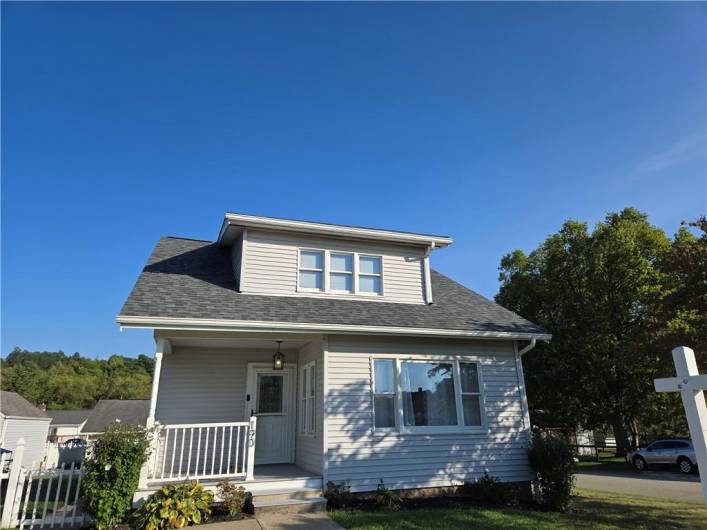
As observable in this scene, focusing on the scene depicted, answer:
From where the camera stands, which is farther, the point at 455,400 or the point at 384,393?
the point at 455,400

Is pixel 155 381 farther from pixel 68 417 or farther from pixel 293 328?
pixel 68 417

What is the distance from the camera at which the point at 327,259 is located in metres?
11.3

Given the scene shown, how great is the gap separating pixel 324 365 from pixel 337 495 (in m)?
2.50

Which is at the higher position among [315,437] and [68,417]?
[315,437]

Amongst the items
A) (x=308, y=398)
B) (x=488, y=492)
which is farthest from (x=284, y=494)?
(x=488, y=492)

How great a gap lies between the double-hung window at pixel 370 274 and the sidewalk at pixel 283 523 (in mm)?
5521

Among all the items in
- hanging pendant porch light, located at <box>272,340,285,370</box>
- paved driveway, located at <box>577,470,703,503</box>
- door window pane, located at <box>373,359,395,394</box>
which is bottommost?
paved driveway, located at <box>577,470,703,503</box>

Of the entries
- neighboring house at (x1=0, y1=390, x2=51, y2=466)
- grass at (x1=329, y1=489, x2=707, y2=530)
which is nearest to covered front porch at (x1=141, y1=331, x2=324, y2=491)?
grass at (x1=329, y1=489, x2=707, y2=530)

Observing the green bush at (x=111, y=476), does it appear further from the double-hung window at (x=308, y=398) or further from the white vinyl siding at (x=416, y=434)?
the double-hung window at (x=308, y=398)

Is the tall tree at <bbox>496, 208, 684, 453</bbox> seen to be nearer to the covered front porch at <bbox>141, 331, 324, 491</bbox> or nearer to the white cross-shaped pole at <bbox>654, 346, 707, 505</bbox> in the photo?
the covered front porch at <bbox>141, 331, 324, 491</bbox>

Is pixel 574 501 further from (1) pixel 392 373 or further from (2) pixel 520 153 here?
(2) pixel 520 153

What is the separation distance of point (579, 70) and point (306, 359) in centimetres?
926

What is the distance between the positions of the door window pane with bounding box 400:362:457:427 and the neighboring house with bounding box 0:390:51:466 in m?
30.6

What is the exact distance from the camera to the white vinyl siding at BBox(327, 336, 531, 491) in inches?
351
